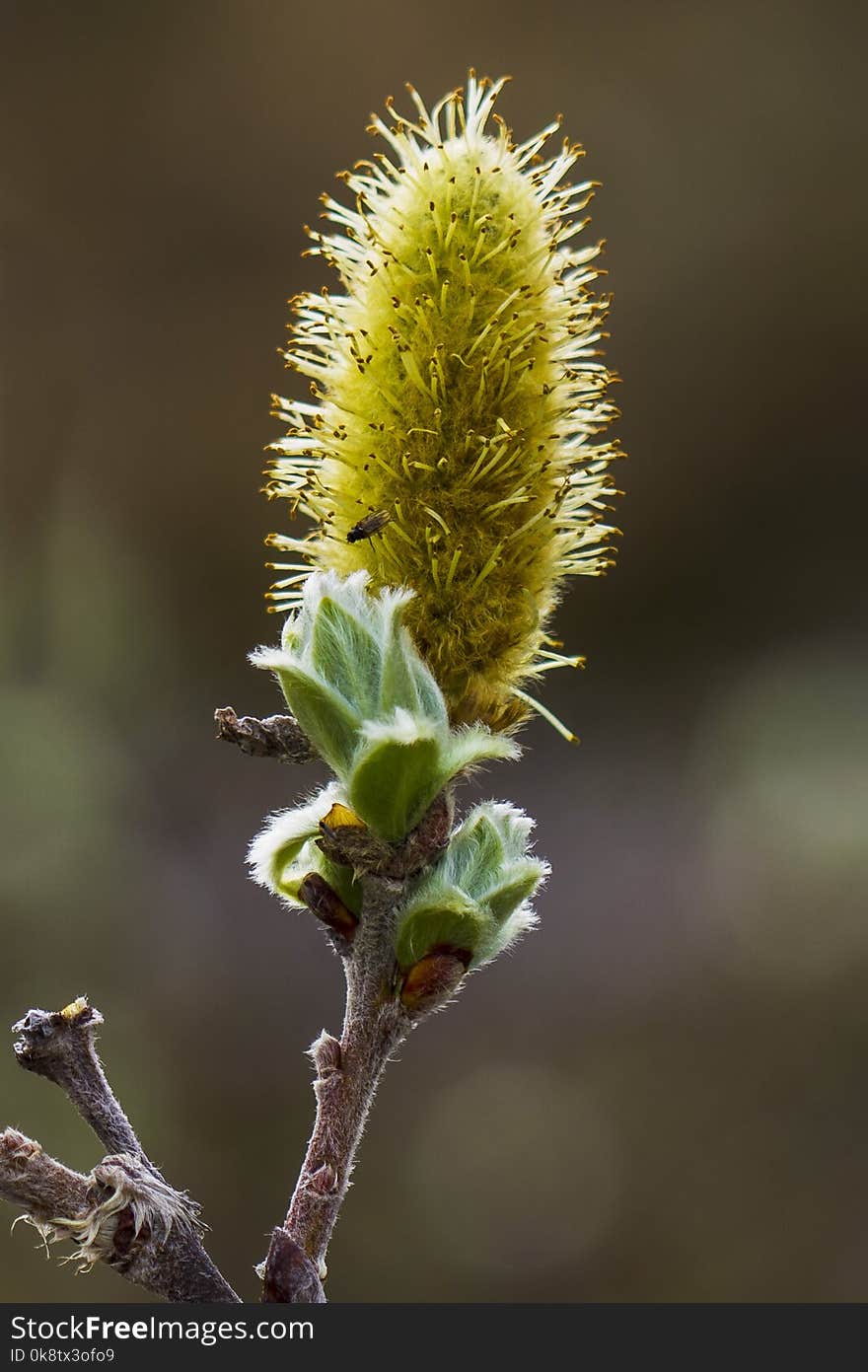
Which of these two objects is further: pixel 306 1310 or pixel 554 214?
pixel 554 214

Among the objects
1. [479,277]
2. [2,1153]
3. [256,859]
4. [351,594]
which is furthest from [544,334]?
[2,1153]

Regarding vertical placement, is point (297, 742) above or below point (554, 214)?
below

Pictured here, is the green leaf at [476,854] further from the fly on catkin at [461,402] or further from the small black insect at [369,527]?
the small black insect at [369,527]

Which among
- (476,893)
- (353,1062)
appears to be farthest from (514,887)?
(353,1062)

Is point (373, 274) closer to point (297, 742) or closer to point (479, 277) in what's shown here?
point (479, 277)

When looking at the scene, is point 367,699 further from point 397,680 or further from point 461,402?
point 461,402

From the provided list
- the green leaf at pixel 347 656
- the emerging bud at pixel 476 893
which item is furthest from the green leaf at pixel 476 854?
the green leaf at pixel 347 656

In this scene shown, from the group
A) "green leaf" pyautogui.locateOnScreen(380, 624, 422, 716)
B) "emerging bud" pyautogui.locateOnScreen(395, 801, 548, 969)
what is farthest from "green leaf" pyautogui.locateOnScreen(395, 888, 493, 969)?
"green leaf" pyautogui.locateOnScreen(380, 624, 422, 716)
